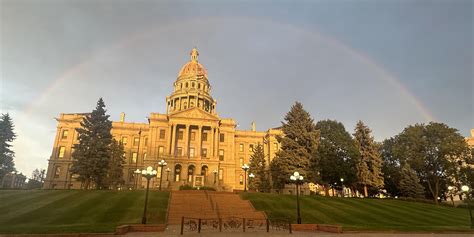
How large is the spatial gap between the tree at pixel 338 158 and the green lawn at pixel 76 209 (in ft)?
94.1

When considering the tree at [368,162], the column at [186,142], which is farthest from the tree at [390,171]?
the column at [186,142]

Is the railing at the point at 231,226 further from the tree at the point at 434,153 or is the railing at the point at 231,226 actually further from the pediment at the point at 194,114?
the pediment at the point at 194,114

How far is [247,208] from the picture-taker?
98.0ft

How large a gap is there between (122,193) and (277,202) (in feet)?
59.6

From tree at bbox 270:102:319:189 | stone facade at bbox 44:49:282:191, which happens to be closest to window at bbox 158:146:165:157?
stone facade at bbox 44:49:282:191

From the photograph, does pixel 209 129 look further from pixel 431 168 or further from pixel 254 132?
pixel 431 168

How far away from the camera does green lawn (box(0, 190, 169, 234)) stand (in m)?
22.0

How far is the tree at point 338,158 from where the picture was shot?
5031 cm

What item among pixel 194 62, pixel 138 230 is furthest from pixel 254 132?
pixel 138 230

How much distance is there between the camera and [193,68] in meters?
92.6

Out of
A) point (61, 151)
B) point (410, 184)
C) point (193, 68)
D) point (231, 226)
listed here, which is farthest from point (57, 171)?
point (410, 184)

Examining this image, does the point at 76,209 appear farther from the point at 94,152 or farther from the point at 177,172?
the point at 177,172

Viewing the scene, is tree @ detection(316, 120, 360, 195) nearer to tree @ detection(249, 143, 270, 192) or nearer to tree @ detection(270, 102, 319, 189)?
tree @ detection(270, 102, 319, 189)

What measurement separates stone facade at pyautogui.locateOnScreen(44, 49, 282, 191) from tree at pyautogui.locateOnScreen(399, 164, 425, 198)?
33596 millimetres
